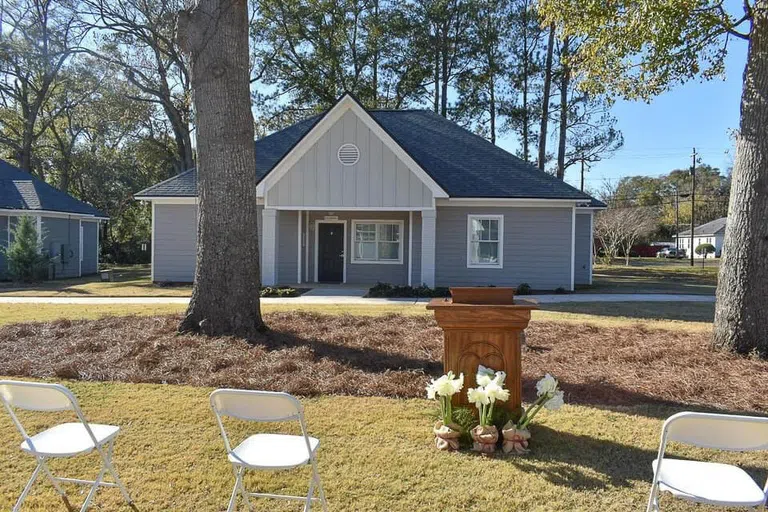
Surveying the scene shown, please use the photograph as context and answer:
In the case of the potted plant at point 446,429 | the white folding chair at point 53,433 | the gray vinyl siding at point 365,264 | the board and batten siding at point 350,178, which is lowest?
the potted plant at point 446,429

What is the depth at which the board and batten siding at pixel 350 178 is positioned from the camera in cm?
1606

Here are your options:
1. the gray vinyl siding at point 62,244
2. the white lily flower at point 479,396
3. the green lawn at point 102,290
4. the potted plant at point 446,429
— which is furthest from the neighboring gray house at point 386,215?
the white lily flower at point 479,396

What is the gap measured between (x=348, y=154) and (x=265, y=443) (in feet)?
44.7

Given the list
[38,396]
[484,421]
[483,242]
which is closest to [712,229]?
[483,242]

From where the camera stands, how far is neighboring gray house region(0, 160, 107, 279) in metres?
21.4

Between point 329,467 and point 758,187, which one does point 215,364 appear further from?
point 758,187

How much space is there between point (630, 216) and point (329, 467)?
123 feet

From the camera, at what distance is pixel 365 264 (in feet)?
58.9

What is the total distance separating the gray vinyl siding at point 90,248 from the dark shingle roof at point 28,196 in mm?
900

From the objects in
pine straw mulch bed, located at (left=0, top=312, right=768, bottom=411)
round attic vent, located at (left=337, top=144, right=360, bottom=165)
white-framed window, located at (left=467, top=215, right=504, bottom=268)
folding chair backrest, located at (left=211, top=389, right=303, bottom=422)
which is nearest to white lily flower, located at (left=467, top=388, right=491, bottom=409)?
folding chair backrest, located at (left=211, top=389, right=303, bottom=422)

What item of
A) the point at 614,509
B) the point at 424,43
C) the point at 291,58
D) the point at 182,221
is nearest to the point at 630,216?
the point at 424,43

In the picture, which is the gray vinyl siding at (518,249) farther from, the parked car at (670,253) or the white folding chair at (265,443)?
the parked car at (670,253)

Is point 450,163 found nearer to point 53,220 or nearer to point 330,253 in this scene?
point 330,253

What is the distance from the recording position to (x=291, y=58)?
3025 centimetres
